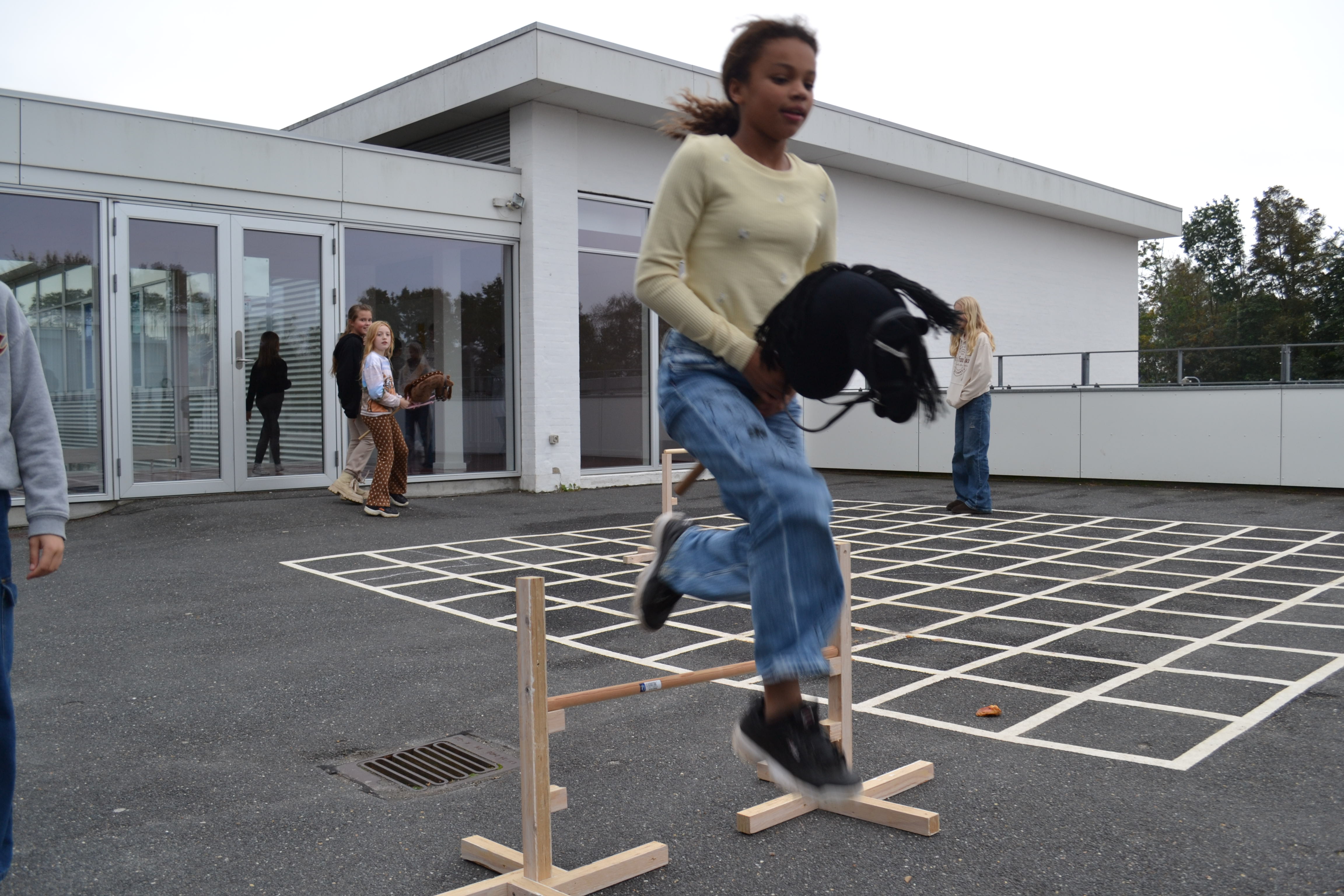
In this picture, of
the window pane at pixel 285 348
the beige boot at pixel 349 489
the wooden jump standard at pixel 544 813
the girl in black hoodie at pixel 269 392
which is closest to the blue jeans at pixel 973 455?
the beige boot at pixel 349 489

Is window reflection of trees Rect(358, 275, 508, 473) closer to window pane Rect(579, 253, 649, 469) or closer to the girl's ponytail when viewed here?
window pane Rect(579, 253, 649, 469)

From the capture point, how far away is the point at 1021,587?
720cm

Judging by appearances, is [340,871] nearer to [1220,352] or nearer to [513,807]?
[513,807]

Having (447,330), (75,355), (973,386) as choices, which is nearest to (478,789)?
(973,386)

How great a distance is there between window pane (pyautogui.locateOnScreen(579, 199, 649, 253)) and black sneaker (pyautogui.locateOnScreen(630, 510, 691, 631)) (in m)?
12.0

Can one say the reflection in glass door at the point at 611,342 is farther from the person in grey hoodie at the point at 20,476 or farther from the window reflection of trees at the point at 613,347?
the person in grey hoodie at the point at 20,476

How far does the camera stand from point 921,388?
7.87 feet

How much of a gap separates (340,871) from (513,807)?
2.19ft

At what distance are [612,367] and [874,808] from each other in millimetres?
12147

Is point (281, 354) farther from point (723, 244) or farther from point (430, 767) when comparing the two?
point (723, 244)

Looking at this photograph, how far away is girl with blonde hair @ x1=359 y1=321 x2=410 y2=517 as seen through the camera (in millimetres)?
10344

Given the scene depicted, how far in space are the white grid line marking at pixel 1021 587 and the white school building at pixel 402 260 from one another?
3.22 meters

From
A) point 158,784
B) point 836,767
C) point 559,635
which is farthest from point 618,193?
point 836,767

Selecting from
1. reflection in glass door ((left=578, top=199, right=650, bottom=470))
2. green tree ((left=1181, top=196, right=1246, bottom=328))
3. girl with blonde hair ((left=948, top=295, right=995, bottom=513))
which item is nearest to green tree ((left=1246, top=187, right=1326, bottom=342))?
green tree ((left=1181, top=196, right=1246, bottom=328))
